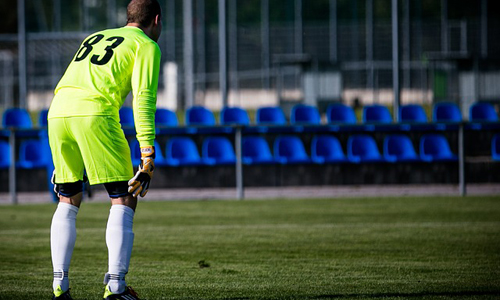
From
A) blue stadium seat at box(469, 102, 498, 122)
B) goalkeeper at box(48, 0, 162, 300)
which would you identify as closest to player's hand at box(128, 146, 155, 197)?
goalkeeper at box(48, 0, 162, 300)

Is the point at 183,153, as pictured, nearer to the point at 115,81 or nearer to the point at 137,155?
the point at 137,155

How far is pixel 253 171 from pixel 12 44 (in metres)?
28.5

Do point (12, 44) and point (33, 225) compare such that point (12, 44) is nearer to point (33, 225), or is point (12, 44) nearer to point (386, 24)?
point (386, 24)

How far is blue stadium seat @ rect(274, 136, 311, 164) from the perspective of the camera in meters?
15.5

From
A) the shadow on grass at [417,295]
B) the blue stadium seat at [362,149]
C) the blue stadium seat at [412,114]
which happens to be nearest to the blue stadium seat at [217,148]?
the blue stadium seat at [362,149]

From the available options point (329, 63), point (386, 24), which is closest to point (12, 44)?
point (386, 24)

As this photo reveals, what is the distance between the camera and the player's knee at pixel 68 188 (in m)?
5.29

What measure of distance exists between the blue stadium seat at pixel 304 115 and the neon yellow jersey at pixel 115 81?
1263 cm

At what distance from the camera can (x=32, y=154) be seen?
15352 millimetres

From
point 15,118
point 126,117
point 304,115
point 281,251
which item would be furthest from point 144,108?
point 15,118

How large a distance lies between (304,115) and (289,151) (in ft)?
8.26

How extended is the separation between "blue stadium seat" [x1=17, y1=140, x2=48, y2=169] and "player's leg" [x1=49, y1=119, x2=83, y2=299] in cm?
1003

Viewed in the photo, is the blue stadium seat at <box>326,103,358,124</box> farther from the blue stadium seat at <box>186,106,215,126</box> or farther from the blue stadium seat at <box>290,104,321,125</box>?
the blue stadium seat at <box>186,106,215,126</box>

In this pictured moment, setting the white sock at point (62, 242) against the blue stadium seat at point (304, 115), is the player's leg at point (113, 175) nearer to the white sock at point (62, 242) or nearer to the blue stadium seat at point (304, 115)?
the white sock at point (62, 242)
